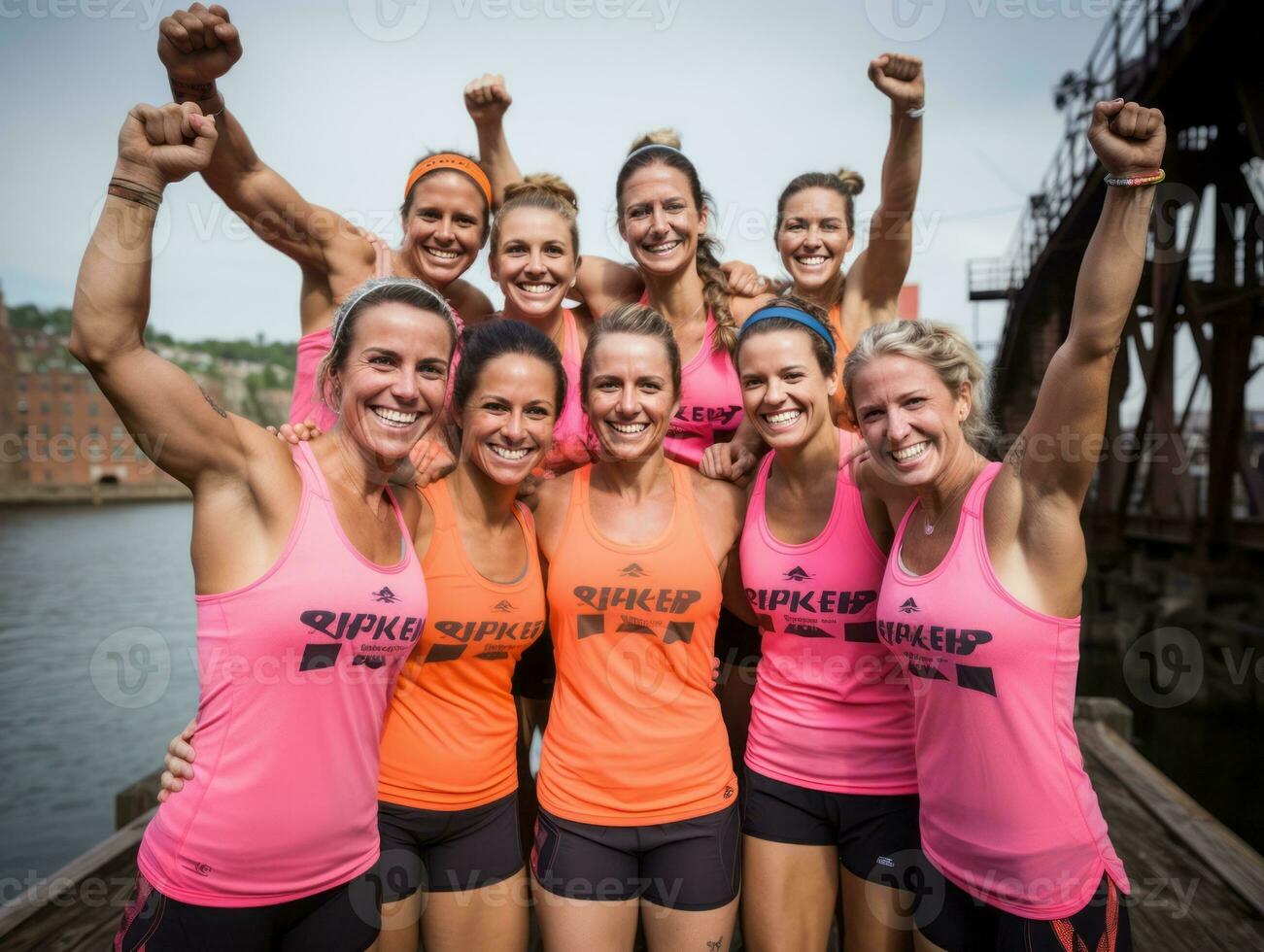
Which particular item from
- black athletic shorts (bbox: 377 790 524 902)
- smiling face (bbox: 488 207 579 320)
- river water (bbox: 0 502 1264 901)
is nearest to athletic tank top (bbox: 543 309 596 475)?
smiling face (bbox: 488 207 579 320)

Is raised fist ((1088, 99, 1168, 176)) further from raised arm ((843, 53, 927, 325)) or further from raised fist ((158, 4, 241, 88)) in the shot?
raised fist ((158, 4, 241, 88))

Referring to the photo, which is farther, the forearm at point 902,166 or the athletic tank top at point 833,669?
the forearm at point 902,166

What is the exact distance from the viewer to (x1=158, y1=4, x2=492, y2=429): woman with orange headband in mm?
3889

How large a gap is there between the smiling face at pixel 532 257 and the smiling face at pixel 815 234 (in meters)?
1.43

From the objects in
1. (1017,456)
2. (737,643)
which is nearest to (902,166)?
(1017,456)

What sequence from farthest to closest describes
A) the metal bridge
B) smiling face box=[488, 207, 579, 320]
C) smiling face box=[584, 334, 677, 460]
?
the metal bridge → smiling face box=[488, 207, 579, 320] → smiling face box=[584, 334, 677, 460]

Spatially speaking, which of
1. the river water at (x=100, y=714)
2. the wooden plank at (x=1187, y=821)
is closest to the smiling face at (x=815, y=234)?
the wooden plank at (x=1187, y=821)

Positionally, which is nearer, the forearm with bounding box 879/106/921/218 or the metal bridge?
the forearm with bounding box 879/106/921/218

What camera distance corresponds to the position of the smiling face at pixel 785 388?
3326 millimetres

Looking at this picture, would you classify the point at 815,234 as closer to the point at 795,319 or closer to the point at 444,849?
the point at 795,319

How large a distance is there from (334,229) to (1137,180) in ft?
12.5

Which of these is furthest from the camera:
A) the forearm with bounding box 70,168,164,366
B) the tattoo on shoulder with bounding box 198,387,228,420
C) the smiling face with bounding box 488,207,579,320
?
the smiling face with bounding box 488,207,579,320

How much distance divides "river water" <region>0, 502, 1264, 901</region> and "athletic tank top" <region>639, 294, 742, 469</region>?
16.9 ft
